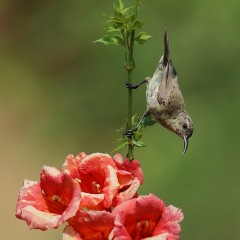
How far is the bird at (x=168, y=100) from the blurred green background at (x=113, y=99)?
2.77m

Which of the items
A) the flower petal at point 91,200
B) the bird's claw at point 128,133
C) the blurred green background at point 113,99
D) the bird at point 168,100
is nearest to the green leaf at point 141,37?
the bird's claw at point 128,133

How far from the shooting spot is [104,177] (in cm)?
238

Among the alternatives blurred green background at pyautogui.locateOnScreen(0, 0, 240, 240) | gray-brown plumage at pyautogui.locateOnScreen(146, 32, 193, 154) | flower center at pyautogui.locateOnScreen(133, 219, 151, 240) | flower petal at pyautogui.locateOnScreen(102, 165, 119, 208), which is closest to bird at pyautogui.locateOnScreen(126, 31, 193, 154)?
gray-brown plumage at pyautogui.locateOnScreen(146, 32, 193, 154)

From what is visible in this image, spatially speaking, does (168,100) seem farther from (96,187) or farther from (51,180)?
(51,180)

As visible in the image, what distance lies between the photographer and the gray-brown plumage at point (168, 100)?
13.5 feet

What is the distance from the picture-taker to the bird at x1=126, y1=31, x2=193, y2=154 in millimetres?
4117

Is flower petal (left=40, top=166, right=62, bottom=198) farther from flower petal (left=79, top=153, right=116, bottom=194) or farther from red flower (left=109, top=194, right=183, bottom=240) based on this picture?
red flower (left=109, top=194, right=183, bottom=240)

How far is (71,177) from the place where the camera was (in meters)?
2.33

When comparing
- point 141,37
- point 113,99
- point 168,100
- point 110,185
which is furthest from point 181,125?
point 113,99

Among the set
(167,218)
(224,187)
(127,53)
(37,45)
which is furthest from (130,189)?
(37,45)

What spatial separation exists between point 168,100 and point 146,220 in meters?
1.98

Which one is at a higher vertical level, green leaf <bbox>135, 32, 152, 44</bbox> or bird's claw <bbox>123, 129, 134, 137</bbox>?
green leaf <bbox>135, 32, 152, 44</bbox>

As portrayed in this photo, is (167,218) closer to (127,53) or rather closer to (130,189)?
(130,189)

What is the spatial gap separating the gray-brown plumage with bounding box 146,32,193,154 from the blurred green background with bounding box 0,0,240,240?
2770 mm
